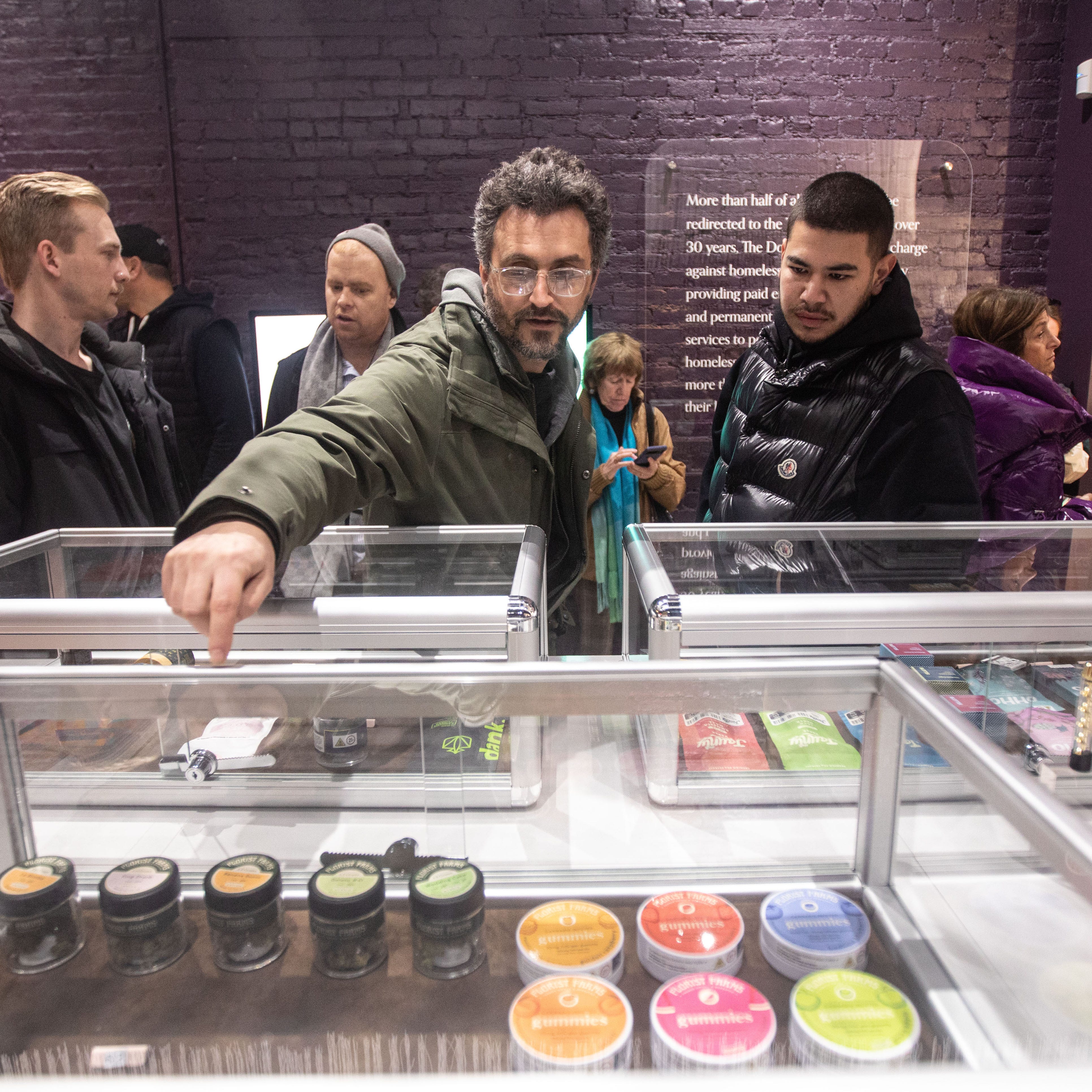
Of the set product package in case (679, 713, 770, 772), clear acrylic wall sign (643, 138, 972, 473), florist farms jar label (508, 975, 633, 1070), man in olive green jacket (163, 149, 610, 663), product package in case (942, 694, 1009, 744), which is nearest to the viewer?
florist farms jar label (508, 975, 633, 1070)

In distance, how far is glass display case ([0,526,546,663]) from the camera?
0.94 metres

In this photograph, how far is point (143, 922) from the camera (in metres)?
0.66

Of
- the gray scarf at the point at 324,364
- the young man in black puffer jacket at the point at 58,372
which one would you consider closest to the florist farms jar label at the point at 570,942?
the young man in black puffer jacket at the point at 58,372

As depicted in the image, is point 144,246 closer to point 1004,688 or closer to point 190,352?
point 190,352

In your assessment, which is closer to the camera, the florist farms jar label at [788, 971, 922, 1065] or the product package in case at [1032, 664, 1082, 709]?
the florist farms jar label at [788, 971, 922, 1065]

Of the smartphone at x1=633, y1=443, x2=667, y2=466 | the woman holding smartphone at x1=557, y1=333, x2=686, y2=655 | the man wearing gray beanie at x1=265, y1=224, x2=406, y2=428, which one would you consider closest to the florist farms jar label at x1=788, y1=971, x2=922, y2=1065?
the man wearing gray beanie at x1=265, y1=224, x2=406, y2=428

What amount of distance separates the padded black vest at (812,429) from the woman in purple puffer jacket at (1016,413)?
0.65 metres

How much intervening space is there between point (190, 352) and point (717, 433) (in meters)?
2.20

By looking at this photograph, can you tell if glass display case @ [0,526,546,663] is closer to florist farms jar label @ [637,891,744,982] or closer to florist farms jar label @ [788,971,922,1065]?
florist farms jar label @ [637,891,744,982]

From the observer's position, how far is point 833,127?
153 inches

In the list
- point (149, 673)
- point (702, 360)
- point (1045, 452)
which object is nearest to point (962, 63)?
point (702, 360)

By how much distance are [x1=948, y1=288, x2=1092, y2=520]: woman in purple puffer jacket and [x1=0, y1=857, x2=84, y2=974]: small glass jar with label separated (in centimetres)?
208

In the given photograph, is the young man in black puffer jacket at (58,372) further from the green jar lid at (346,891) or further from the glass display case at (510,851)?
the green jar lid at (346,891)

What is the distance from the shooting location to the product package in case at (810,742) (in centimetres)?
78
